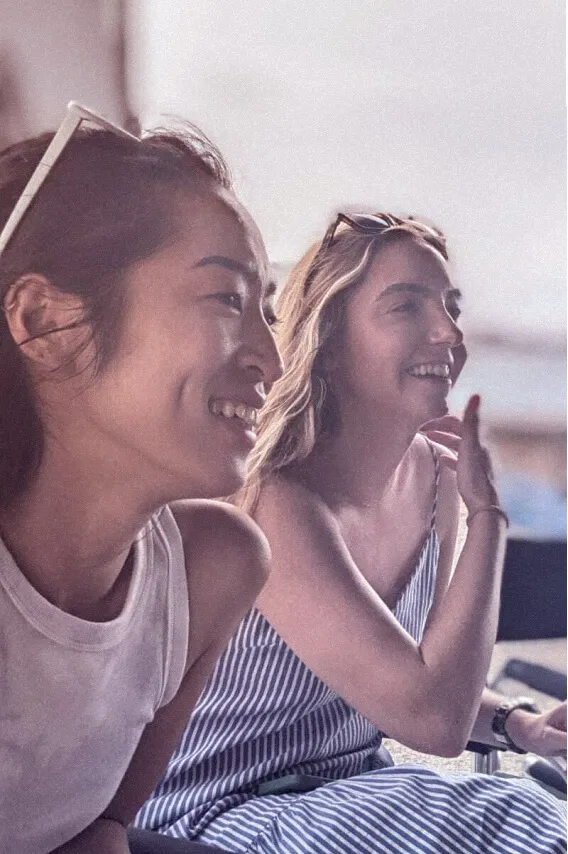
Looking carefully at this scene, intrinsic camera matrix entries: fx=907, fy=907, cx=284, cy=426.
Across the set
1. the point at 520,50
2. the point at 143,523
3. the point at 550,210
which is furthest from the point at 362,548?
the point at 520,50

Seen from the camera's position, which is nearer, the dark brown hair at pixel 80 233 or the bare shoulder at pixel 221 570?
the dark brown hair at pixel 80 233

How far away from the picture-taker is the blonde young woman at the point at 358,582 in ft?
3.05

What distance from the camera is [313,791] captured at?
0.95 metres

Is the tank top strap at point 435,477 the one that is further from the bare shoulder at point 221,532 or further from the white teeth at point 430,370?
the bare shoulder at point 221,532

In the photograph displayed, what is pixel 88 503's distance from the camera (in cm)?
89

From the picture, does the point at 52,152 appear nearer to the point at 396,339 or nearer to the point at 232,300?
the point at 232,300

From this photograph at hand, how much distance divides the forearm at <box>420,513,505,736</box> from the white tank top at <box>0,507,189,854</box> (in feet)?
0.87

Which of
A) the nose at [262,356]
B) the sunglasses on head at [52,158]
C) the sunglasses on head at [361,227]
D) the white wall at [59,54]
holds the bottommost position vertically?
the nose at [262,356]

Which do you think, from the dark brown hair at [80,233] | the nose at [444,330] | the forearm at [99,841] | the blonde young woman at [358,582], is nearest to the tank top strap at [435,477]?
the blonde young woman at [358,582]

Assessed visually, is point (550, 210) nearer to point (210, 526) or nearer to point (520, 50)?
point (520, 50)

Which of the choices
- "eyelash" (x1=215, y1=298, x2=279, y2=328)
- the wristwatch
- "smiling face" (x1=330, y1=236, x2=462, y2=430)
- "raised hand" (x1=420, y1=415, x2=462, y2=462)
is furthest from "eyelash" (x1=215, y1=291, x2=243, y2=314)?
the wristwatch

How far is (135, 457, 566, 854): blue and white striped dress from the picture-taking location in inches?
35.2

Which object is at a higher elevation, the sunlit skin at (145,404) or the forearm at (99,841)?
the sunlit skin at (145,404)

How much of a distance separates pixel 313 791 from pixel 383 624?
0.19m
